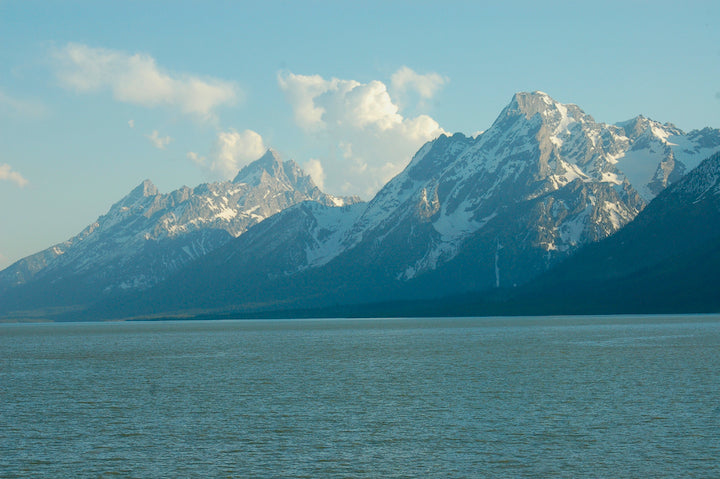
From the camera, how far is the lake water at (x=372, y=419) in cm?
6241

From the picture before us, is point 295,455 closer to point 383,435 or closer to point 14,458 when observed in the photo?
point 383,435

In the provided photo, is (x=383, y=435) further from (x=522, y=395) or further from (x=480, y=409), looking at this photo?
(x=522, y=395)

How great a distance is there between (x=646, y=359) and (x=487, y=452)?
8635 cm

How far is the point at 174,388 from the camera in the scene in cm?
11400

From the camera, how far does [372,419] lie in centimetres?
8338

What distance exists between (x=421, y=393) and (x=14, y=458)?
168 feet

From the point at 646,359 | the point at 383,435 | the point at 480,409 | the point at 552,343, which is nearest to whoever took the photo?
the point at 383,435

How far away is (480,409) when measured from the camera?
89000 mm

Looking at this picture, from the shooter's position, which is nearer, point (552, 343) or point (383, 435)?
point (383, 435)

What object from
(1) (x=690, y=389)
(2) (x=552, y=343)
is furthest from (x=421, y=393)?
(2) (x=552, y=343)

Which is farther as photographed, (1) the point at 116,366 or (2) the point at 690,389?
(1) the point at 116,366

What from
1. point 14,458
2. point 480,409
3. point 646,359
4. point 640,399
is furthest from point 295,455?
point 646,359

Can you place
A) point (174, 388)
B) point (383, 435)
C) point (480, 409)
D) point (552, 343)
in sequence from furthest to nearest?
1. point (552, 343)
2. point (174, 388)
3. point (480, 409)
4. point (383, 435)

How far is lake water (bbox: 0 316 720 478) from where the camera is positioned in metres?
62.4
